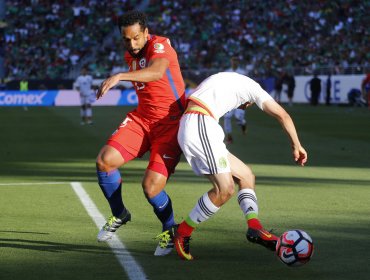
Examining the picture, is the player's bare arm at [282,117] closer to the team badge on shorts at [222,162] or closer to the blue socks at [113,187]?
the team badge on shorts at [222,162]

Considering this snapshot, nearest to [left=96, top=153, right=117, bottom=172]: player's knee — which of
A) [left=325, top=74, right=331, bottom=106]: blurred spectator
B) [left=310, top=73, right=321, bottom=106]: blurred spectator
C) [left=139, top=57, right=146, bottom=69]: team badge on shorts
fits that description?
[left=139, top=57, right=146, bottom=69]: team badge on shorts

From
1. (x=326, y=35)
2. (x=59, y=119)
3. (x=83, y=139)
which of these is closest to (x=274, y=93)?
(x=326, y=35)

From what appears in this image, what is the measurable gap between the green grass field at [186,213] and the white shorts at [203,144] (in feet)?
2.69

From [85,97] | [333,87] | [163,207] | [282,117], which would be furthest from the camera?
[333,87]

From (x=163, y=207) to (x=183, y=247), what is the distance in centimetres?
60

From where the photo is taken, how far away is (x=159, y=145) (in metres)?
8.84

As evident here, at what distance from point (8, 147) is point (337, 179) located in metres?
11.0

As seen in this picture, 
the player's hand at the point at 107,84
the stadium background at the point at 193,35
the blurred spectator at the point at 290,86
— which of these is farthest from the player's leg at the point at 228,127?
the stadium background at the point at 193,35

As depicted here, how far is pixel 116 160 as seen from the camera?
8.88 meters

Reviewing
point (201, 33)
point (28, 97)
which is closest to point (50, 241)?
point (28, 97)

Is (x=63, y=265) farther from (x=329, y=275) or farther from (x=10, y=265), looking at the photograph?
(x=329, y=275)

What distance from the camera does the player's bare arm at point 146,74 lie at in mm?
7851

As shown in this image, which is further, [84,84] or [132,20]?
[84,84]

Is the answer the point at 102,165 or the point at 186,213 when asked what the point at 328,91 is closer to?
the point at 186,213
